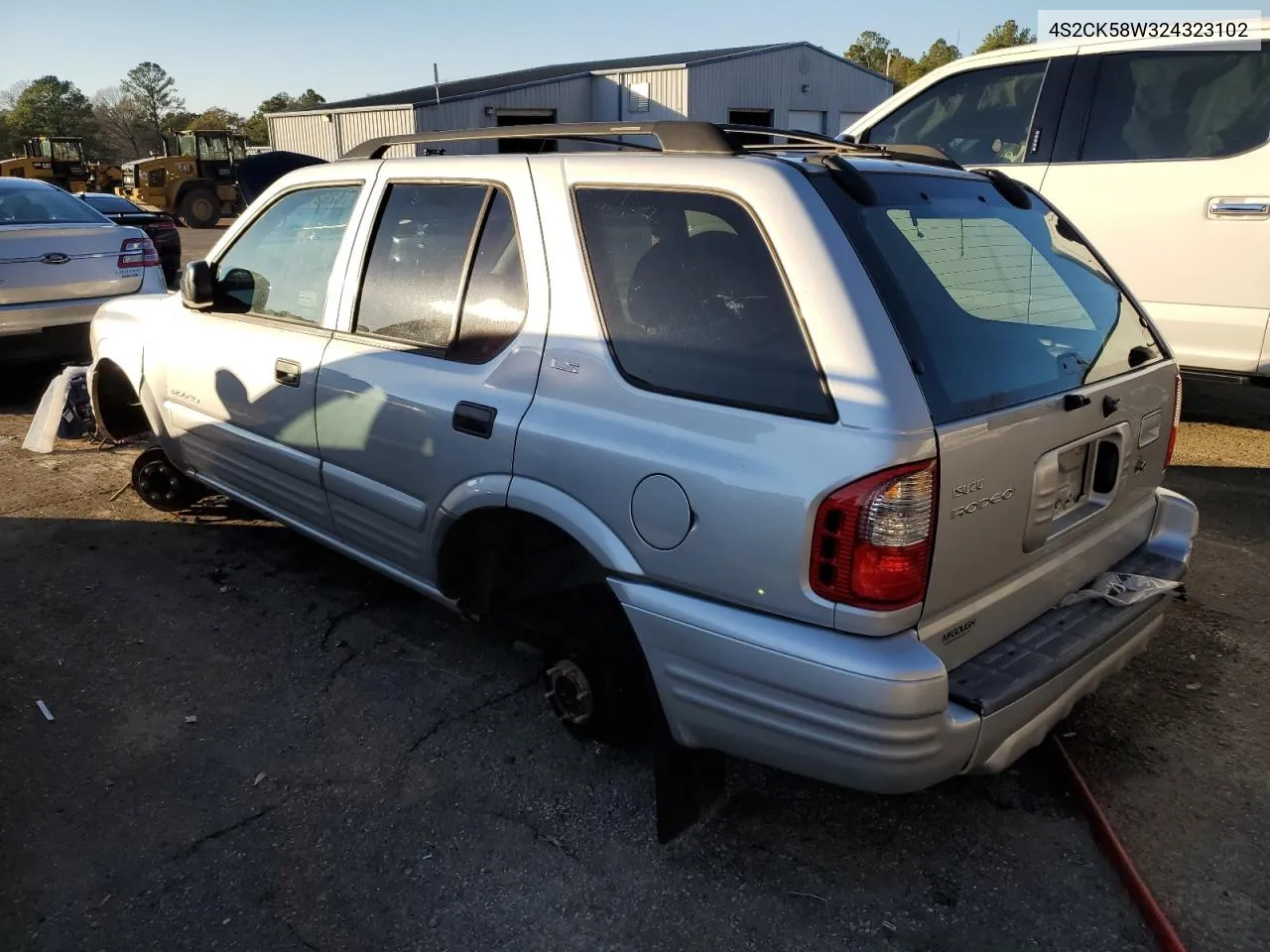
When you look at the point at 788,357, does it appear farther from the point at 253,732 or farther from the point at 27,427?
the point at 27,427

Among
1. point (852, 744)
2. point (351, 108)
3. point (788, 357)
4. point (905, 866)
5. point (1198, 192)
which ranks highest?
point (351, 108)

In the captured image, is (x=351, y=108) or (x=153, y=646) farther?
(x=351, y=108)

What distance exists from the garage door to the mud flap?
32.4 meters

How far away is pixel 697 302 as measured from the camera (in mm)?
2307

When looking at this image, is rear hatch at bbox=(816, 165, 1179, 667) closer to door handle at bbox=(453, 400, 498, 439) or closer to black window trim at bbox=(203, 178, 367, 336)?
door handle at bbox=(453, 400, 498, 439)

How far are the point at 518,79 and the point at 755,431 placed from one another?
3274cm

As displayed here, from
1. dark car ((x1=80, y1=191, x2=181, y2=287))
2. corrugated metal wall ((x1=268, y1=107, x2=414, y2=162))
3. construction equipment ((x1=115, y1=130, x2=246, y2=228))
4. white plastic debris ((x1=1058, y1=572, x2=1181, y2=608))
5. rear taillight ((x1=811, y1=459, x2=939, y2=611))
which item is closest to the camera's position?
rear taillight ((x1=811, y1=459, x2=939, y2=611))

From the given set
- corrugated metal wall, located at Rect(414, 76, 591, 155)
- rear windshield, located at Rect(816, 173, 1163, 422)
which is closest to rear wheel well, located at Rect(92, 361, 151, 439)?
rear windshield, located at Rect(816, 173, 1163, 422)

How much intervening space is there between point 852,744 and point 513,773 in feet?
4.01

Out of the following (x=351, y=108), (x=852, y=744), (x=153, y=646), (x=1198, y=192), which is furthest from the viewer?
(x=351, y=108)

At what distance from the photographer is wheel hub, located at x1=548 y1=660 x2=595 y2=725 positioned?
2842mm

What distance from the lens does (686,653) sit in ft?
7.30

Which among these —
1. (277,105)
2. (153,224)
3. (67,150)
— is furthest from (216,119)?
(153,224)

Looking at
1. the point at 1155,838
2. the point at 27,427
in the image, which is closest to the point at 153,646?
the point at 1155,838
